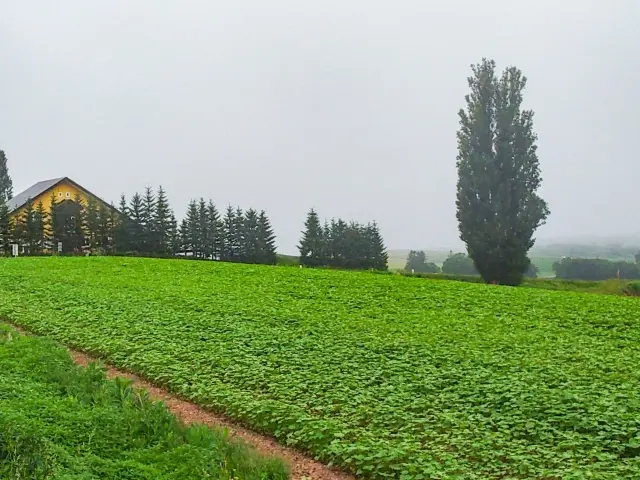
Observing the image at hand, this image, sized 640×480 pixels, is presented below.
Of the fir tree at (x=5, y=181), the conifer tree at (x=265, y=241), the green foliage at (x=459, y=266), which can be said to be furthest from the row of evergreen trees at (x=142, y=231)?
the fir tree at (x=5, y=181)

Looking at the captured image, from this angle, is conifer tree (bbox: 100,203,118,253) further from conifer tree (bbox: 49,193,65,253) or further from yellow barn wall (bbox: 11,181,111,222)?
yellow barn wall (bbox: 11,181,111,222)

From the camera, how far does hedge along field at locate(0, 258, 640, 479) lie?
12.8 ft

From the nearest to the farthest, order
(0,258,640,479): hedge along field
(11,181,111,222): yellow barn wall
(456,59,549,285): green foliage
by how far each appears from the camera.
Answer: (0,258,640,479): hedge along field
(456,59,549,285): green foliage
(11,181,111,222): yellow barn wall

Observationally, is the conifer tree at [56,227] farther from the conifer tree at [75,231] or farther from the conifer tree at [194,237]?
the conifer tree at [194,237]

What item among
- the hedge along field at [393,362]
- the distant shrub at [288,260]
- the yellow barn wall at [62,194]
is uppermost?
the yellow barn wall at [62,194]

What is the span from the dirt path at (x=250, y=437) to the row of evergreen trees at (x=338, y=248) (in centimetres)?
2035

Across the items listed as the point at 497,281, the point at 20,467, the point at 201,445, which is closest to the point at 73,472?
the point at 20,467

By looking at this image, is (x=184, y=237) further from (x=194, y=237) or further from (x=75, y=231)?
(x=75, y=231)

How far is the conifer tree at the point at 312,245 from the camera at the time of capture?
2641 cm

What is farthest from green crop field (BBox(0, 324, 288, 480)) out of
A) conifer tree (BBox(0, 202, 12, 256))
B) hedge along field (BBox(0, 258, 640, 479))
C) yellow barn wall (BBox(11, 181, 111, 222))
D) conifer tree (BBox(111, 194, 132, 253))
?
yellow barn wall (BBox(11, 181, 111, 222))

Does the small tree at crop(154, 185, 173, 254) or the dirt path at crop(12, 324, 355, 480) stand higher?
the small tree at crop(154, 185, 173, 254)

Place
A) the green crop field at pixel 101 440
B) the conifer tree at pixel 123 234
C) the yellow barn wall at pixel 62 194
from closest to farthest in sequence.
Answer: the green crop field at pixel 101 440
the conifer tree at pixel 123 234
the yellow barn wall at pixel 62 194

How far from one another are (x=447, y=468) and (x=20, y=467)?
8.75 ft

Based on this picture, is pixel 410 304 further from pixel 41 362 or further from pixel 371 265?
pixel 371 265
